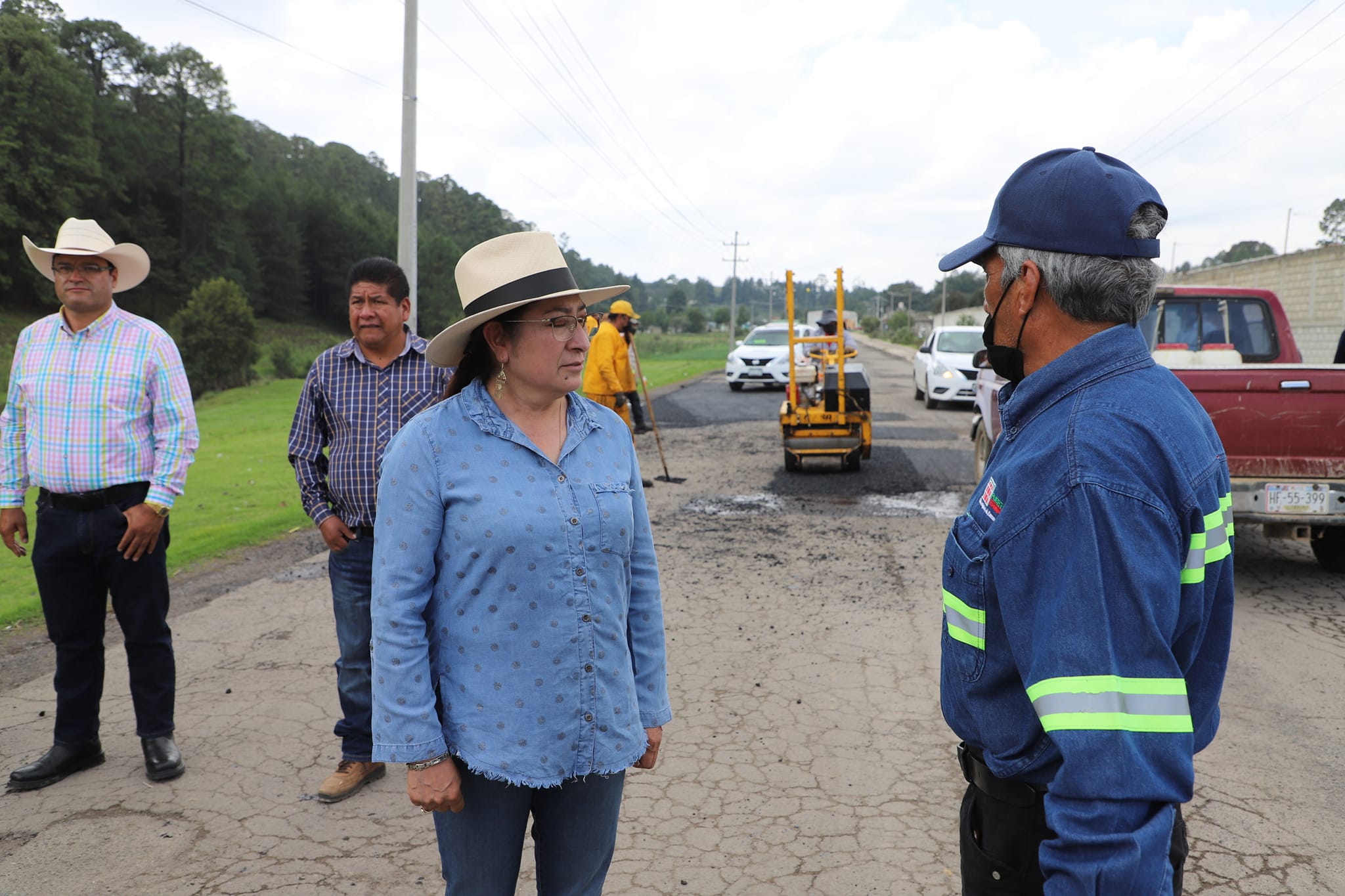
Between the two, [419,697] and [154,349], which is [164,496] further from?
[419,697]

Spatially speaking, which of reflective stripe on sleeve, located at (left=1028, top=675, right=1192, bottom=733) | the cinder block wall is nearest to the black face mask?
reflective stripe on sleeve, located at (left=1028, top=675, right=1192, bottom=733)

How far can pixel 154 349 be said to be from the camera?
4.05 metres

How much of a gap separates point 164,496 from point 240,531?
16.6 ft

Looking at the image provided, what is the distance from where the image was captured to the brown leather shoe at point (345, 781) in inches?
148

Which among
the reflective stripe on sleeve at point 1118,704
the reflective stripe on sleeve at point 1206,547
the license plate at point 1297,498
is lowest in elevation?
the license plate at point 1297,498

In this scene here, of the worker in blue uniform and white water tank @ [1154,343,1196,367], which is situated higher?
white water tank @ [1154,343,1196,367]

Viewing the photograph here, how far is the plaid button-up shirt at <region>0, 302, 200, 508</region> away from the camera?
152 inches

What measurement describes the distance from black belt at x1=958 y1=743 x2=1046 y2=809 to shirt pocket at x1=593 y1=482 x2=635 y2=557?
2.86 feet

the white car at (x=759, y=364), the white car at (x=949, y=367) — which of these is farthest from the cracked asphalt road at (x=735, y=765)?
the white car at (x=759, y=364)

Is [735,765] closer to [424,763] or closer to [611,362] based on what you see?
[424,763]

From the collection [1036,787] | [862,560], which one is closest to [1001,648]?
[1036,787]

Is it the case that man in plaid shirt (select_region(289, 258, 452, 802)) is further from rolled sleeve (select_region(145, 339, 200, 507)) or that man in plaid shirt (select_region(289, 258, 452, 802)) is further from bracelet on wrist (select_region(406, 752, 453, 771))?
bracelet on wrist (select_region(406, 752, 453, 771))

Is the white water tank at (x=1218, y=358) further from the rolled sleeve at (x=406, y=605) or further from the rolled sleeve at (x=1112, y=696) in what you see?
the rolled sleeve at (x=406, y=605)

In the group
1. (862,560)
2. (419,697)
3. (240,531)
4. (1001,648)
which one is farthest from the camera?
(240,531)
